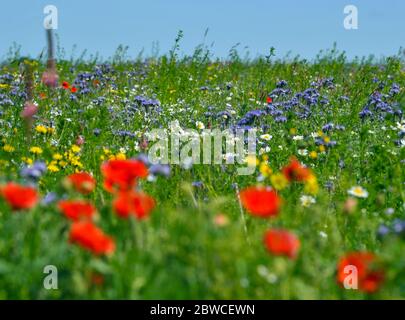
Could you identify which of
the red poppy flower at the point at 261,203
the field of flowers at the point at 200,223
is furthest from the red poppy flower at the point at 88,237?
the red poppy flower at the point at 261,203

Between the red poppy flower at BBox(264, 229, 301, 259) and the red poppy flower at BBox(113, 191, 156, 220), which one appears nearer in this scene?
the red poppy flower at BBox(264, 229, 301, 259)

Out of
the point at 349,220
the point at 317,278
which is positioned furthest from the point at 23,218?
the point at 349,220

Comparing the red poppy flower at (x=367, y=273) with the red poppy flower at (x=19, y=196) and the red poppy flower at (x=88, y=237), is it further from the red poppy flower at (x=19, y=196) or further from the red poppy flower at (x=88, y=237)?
the red poppy flower at (x=19, y=196)

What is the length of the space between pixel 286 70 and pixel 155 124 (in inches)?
206

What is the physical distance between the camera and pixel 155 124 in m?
6.46

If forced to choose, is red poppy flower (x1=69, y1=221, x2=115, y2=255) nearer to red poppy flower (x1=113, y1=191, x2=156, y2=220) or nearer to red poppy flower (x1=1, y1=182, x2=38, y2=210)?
red poppy flower (x1=113, y1=191, x2=156, y2=220)

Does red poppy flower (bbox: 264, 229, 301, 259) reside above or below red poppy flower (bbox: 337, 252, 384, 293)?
above

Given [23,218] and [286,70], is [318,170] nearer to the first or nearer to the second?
[23,218]

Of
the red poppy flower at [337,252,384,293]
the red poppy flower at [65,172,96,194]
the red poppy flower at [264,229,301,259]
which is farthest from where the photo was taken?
the red poppy flower at [65,172,96,194]

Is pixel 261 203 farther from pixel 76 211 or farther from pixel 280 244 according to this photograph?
pixel 76 211

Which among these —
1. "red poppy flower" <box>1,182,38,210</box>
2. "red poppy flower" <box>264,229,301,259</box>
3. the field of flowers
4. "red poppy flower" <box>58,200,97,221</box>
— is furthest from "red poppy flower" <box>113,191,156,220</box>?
"red poppy flower" <box>264,229,301,259</box>

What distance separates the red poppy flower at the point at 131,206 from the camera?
2.10m

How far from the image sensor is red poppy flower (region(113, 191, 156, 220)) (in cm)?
210

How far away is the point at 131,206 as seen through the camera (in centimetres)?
212
